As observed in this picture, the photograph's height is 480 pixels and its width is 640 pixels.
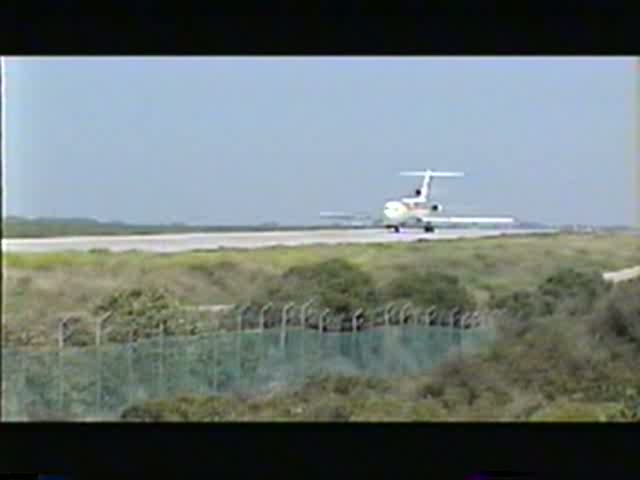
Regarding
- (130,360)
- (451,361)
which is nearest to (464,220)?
(451,361)

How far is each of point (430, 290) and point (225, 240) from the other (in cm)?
83

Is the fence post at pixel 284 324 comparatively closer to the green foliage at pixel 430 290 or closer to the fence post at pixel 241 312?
the fence post at pixel 241 312

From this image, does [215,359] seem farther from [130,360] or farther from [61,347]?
[61,347]

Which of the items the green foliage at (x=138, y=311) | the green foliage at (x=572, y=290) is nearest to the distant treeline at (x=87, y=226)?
the green foliage at (x=138, y=311)

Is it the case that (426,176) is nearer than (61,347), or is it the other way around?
(426,176)

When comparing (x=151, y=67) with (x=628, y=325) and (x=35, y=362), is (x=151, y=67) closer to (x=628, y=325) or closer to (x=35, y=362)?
(x=35, y=362)

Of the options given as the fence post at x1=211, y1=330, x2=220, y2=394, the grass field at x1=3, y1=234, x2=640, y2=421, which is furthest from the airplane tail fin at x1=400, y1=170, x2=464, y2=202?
the fence post at x1=211, y1=330, x2=220, y2=394

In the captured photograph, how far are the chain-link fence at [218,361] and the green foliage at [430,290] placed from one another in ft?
0.18

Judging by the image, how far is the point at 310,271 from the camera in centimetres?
417

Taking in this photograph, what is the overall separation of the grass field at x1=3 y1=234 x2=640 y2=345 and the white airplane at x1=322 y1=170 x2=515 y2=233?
75 mm

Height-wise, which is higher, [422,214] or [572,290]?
[422,214]

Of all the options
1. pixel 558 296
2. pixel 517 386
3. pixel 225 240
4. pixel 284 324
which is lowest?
pixel 517 386

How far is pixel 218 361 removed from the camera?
417cm
